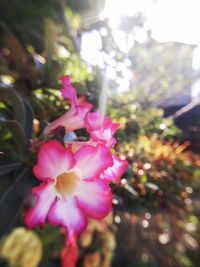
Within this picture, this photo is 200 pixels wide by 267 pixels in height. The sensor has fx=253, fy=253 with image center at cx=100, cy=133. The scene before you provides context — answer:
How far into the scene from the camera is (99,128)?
1.52ft

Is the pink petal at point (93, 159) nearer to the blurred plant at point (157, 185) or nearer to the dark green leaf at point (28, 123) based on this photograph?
the dark green leaf at point (28, 123)

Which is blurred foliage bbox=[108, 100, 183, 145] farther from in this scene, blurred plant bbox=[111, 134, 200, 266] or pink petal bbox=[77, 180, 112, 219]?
pink petal bbox=[77, 180, 112, 219]

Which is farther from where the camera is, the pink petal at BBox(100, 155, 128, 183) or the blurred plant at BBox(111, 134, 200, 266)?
the blurred plant at BBox(111, 134, 200, 266)

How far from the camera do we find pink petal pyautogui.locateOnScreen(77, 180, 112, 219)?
41 cm

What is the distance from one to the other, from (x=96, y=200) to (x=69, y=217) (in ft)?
0.17

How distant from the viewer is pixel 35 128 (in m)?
0.71

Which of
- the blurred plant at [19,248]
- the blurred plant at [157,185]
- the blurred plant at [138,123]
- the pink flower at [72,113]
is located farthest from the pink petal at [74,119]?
the blurred plant at [19,248]

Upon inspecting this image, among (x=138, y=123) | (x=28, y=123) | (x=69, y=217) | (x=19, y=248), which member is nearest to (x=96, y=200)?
(x=69, y=217)

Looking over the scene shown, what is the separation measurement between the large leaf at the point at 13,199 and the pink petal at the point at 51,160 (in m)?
0.10

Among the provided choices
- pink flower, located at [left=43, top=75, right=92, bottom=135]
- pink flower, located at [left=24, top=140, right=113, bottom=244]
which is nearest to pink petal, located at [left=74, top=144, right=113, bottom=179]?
pink flower, located at [left=24, top=140, right=113, bottom=244]

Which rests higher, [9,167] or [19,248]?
[9,167]

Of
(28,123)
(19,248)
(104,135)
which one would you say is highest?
(28,123)

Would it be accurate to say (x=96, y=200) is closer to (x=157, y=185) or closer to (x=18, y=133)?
(x=18, y=133)

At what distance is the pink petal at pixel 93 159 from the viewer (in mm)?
403
